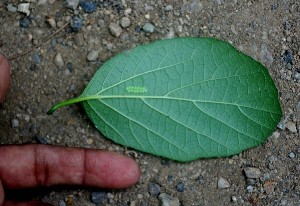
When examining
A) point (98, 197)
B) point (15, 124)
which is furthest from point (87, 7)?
point (98, 197)

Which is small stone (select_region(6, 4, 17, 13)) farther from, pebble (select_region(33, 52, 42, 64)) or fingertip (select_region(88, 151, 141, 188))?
fingertip (select_region(88, 151, 141, 188))

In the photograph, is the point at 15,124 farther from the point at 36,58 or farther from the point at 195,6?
the point at 195,6

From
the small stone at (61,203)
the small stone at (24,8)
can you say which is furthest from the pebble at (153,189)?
the small stone at (24,8)

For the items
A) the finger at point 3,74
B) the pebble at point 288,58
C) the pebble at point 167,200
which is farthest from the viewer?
the pebble at point 288,58

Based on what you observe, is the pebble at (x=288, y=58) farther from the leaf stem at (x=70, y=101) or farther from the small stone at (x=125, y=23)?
the leaf stem at (x=70, y=101)

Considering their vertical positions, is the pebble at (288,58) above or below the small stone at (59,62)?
below

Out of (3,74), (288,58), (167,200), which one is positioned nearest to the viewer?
(3,74)

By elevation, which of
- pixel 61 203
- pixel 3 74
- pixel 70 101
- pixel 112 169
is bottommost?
pixel 61 203
